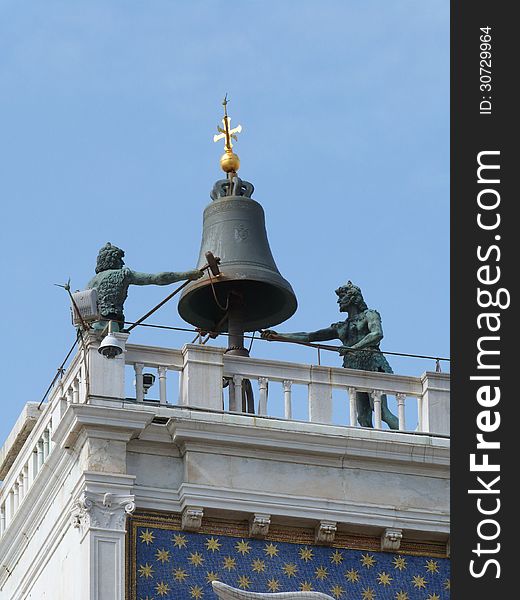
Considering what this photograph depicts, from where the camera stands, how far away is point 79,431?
30.1m

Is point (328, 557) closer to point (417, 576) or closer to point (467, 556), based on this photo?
point (417, 576)

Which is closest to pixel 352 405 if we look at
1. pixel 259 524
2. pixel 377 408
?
pixel 377 408

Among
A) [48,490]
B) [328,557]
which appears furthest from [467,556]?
[48,490]

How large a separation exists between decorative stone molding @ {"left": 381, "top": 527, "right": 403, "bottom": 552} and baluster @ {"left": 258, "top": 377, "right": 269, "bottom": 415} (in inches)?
64.6

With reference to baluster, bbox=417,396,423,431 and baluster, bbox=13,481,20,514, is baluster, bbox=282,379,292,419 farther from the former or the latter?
baluster, bbox=13,481,20,514

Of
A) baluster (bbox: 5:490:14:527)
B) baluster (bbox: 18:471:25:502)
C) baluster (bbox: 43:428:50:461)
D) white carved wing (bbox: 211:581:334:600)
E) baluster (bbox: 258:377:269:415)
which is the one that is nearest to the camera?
white carved wing (bbox: 211:581:334:600)

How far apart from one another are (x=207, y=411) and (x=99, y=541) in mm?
1782

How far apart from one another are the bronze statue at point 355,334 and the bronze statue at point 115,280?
4.55 ft

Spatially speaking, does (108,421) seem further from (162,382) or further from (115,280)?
(115,280)

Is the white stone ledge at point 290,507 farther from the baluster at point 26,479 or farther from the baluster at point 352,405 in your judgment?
the baluster at point 26,479

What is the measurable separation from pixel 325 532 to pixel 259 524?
25.9 inches

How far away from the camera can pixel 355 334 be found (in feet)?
108

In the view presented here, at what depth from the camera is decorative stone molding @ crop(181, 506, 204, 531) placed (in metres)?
30.0

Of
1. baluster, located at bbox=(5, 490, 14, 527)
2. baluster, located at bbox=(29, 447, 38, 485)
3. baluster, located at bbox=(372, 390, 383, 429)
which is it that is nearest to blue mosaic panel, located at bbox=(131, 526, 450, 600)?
baluster, located at bbox=(372, 390, 383, 429)
